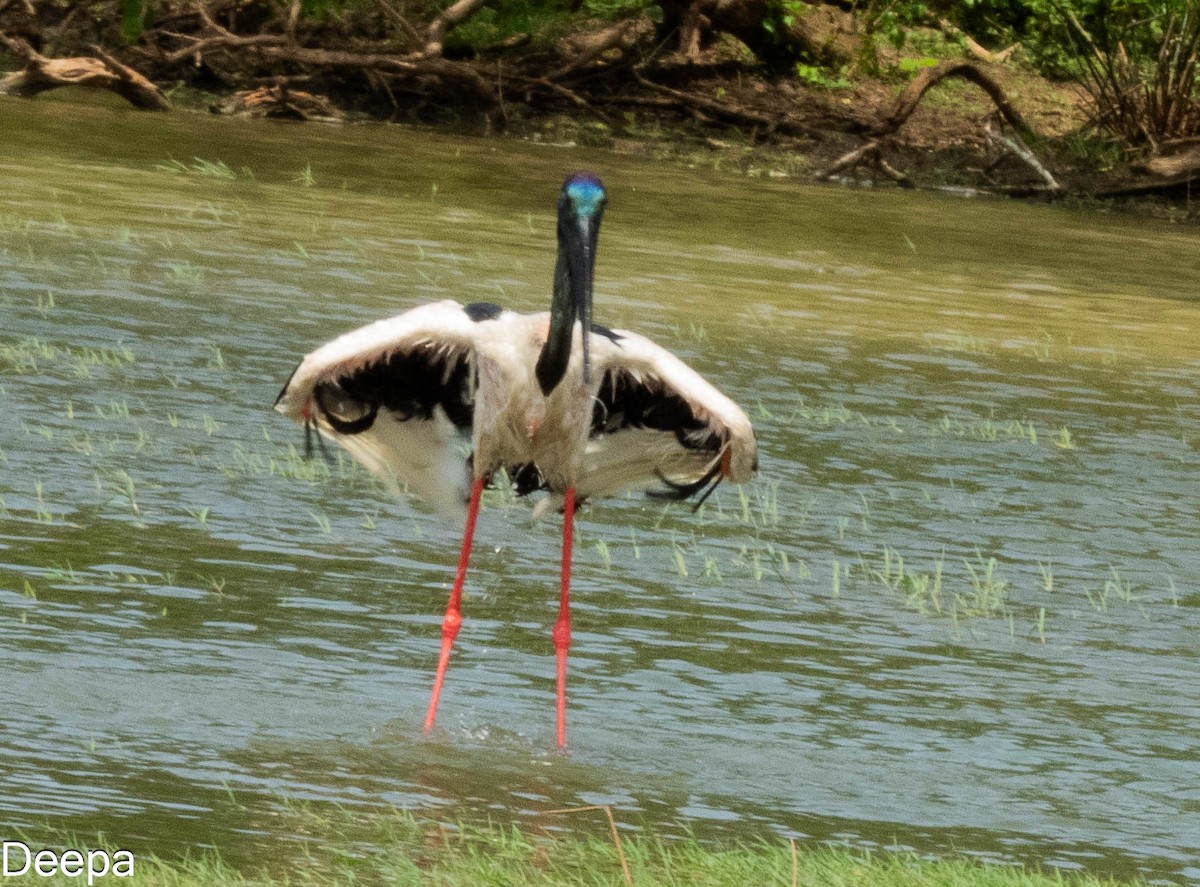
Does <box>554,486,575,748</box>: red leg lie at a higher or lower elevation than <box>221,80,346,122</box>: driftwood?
higher

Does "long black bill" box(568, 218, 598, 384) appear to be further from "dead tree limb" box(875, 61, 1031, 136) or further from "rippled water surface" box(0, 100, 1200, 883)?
"dead tree limb" box(875, 61, 1031, 136)

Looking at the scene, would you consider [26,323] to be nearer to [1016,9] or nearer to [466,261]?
[466,261]

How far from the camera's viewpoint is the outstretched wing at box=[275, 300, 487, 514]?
5.85 metres

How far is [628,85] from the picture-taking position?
21.4 m

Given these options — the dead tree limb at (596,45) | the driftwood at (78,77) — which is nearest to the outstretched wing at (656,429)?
the driftwood at (78,77)

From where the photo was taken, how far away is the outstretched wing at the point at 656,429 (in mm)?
5957

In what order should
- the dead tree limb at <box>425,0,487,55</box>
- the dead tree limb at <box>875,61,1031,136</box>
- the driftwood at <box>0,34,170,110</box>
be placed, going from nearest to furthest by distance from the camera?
the driftwood at <box>0,34,170,110</box> < the dead tree limb at <box>875,61,1031,136</box> < the dead tree limb at <box>425,0,487,55</box>

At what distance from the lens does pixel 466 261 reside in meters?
13.1

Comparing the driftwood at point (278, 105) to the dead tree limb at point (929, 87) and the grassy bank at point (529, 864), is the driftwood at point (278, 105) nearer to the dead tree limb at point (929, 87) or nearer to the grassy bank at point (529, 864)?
the dead tree limb at point (929, 87)

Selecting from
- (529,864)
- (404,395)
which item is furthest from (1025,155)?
(529,864)

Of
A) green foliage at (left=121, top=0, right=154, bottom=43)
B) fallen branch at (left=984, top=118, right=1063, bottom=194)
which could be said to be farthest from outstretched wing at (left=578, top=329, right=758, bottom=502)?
green foliage at (left=121, top=0, right=154, bottom=43)

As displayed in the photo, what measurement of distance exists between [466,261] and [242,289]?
1.89 metres

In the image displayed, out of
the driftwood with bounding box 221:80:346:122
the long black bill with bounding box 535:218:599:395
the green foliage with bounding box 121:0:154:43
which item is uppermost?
the long black bill with bounding box 535:218:599:395

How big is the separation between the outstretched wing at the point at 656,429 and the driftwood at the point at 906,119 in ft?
45.2
